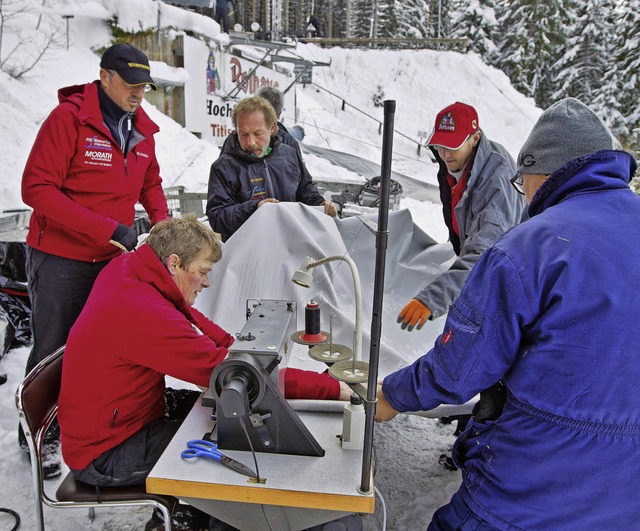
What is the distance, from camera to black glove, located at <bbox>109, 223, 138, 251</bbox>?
7.73ft

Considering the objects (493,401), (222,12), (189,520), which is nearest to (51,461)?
(189,520)

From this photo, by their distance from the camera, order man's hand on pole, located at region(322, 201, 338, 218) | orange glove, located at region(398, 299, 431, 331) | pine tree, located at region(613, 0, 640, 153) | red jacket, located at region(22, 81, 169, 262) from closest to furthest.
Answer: orange glove, located at region(398, 299, 431, 331), red jacket, located at region(22, 81, 169, 262), man's hand on pole, located at region(322, 201, 338, 218), pine tree, located at region(613, 0, 640, 153)

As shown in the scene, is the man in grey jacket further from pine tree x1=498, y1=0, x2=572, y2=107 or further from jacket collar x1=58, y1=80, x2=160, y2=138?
pine tree x1=498, y1=0, x2=572, y2=107

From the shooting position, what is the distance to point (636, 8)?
67.7 ft

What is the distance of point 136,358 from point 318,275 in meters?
1.29

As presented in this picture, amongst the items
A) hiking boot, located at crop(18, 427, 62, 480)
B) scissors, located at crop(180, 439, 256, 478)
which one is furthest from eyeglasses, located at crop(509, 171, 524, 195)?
hiking boot, located at crop(18, 427, 62, 480)

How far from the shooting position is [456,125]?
2428 mm

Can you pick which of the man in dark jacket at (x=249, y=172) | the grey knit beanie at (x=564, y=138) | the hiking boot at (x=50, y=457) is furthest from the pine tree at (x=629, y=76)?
the hiking boot at (x=50, y=457)

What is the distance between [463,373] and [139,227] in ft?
11.2

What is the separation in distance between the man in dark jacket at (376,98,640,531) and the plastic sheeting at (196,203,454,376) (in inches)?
42.7

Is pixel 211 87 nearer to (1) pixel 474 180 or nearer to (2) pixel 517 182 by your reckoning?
(1) pixel 474 180

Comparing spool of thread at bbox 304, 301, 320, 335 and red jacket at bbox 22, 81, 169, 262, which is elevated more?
red jacket at bbox 22, 81, 169, 262

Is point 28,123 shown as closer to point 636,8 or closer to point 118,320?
point 118,320

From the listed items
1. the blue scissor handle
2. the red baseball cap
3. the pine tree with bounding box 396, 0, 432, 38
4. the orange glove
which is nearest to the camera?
the blue scissor handle
